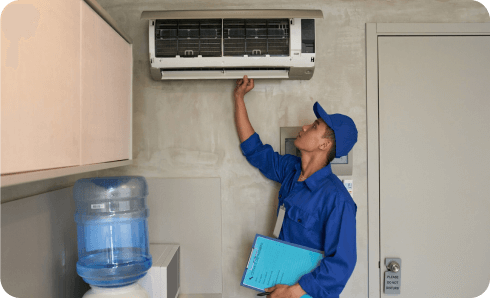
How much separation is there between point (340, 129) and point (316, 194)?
35 centimetres

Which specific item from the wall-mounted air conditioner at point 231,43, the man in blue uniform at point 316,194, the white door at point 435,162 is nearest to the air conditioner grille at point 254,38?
the wall-mounted air conditioner at point 231,43

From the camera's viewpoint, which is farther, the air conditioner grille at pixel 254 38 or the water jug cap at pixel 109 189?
the air conditioner grille at pixel 254 38

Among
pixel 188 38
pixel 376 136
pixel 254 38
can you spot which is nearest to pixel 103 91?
pixel 188 38

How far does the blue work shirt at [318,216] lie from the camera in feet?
5.17

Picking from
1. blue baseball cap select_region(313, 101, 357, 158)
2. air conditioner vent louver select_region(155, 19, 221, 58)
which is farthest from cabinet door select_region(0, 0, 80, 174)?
blue baseball cap select_region(313, 101, 357, 158)

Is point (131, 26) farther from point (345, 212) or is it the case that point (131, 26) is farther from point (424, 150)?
point (424, 150)

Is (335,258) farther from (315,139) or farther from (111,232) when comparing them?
(111,232)

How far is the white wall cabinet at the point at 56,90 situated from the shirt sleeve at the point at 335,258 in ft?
3.44

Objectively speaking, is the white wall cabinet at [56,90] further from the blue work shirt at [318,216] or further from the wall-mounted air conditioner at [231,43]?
the blue work shirt at [318,216]

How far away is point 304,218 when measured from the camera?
5.69 ft

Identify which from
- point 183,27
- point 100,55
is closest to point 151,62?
point 183,27

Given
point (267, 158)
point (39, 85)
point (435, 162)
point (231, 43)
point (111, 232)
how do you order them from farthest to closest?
point (435, 162), point (267, 158), point (231, 43), point (111, 232), point (39, 85)

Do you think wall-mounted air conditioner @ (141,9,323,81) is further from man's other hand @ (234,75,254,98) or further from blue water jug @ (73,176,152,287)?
blue water jug @ (73,176,152,287)

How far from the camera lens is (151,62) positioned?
74.5 inches
